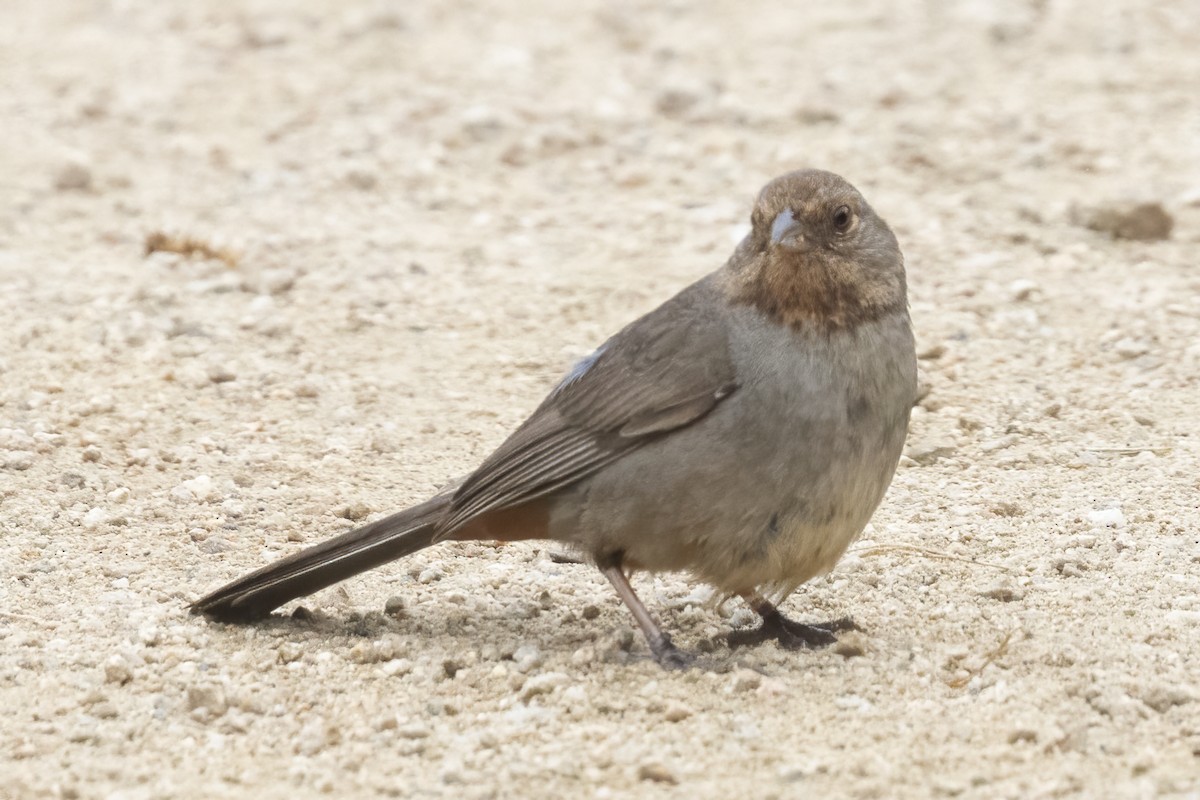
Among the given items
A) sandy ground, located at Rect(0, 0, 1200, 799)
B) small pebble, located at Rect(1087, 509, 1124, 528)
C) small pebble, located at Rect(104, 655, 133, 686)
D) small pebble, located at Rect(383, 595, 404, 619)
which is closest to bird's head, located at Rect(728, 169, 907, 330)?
sandy ground, located at Rect(0, 0, 1200, 799)

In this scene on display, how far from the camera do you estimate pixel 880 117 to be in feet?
32.3

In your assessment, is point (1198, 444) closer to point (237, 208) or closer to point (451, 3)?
point (237, 208)

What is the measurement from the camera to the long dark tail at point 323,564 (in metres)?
5.03

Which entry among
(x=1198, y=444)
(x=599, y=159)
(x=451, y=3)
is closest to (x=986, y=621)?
(x=1198, y=444)

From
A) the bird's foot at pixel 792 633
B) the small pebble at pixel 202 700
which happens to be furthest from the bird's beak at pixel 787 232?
the small pebble at pixel 202 700

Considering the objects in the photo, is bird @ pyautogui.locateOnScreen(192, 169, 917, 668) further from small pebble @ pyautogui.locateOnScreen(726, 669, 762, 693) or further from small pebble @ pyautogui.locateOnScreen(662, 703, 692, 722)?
small pebble @ pyautogui.locateOnScreen(662, 703, 692, 722)

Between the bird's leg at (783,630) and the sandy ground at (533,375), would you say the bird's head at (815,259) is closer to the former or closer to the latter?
the bird's leg at (783,630)

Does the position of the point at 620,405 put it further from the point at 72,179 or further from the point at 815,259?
the point at 72,179

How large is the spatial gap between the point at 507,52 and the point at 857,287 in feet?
20.6

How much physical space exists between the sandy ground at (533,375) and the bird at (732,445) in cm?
25

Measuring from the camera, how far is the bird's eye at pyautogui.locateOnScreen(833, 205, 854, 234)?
4.97 m

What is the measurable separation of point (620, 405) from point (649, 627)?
0.64 meters

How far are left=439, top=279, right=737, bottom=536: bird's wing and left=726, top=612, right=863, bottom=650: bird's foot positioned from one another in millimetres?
685

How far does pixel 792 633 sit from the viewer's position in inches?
200
